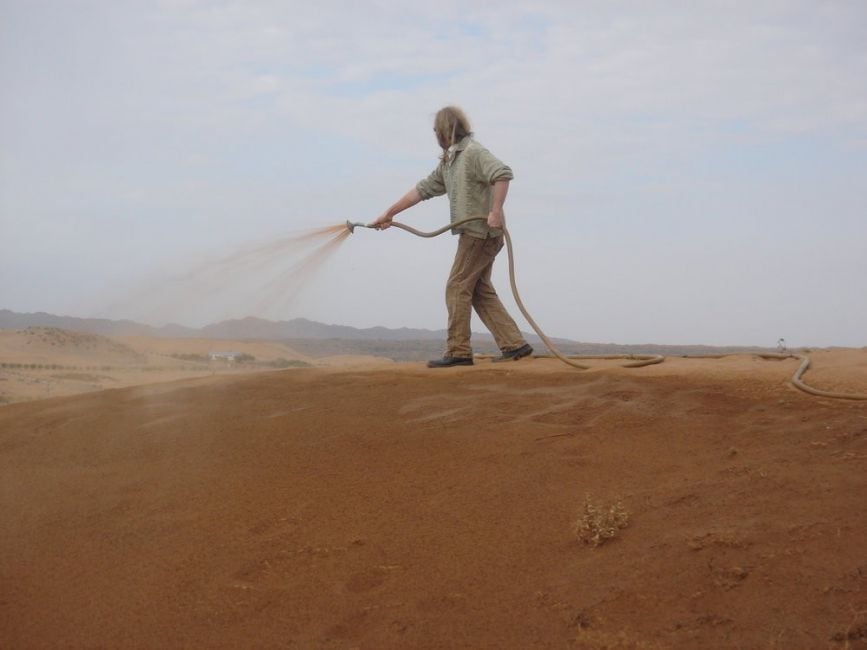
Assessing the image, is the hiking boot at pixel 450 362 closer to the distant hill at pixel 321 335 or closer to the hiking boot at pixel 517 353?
the hiking boot at pixel 517 353

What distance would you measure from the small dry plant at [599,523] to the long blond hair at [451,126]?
429cm

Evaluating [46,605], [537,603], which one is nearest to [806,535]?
[537,603]

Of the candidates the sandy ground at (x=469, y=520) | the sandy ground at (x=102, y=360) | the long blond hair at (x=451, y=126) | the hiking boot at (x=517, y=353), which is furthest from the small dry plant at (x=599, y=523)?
the sandy ground at (x=102, y=360)

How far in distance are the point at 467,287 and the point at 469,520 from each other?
347 cm

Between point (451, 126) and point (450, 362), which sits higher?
point (451, 126)

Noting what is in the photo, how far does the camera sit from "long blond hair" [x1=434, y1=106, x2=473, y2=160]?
7137 mm

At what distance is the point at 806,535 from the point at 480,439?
1896 millimetres

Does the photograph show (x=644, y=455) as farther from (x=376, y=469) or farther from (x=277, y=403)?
(x=277, y=403)

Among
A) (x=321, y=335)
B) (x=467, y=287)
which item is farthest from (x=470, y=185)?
(x=321, y=335)

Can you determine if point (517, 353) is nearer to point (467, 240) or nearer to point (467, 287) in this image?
point (467, 287)

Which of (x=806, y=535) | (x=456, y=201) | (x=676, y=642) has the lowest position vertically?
(x=676, y=642)

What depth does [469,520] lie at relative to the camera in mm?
3820

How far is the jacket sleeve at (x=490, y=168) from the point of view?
670cm

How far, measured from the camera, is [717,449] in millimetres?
3990
